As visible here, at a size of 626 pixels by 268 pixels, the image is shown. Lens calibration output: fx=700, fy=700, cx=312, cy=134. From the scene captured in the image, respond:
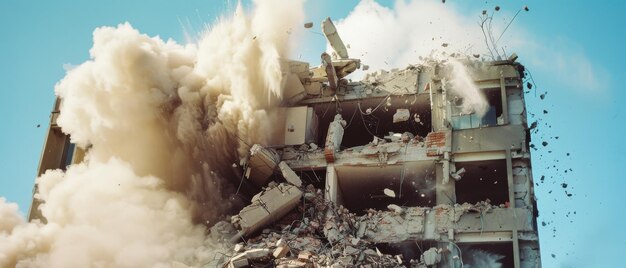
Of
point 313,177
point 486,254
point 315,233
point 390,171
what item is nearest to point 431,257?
point 486,254

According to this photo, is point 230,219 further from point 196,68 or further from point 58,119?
point 58,119

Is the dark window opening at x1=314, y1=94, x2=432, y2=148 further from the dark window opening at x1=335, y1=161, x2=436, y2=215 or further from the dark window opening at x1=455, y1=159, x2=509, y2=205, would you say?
the dark window opening at x1=455, y1=159, x2=509, y2=205

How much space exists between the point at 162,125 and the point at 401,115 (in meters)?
7.22

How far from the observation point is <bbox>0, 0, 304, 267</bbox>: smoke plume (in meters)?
19.2

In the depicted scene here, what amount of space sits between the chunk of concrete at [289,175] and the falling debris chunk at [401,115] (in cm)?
377

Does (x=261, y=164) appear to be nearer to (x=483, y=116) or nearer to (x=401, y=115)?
(x=401, y=115)

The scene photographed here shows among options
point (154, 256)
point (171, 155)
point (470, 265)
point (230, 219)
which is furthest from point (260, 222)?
point (470, 265)

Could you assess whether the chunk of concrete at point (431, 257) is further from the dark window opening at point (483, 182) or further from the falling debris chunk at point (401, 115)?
the falling debris chunk at point (401, 115)

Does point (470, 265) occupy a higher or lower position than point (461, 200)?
lower

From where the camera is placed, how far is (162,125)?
68.2 ft

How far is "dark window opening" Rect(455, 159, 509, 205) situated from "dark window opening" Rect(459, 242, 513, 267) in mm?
2365

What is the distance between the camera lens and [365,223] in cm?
1920

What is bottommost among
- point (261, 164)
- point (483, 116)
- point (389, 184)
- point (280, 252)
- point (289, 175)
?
point (280, 252)

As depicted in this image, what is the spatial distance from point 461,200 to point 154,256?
35.0 ft
